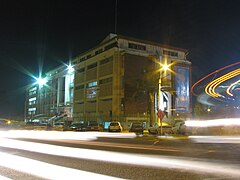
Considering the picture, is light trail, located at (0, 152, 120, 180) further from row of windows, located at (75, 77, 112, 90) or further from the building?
row of windows, located at (75, 77, 112, 90)

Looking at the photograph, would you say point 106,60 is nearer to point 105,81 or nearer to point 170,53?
point 105,81

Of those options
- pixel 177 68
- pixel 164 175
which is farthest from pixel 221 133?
pixel 177 68

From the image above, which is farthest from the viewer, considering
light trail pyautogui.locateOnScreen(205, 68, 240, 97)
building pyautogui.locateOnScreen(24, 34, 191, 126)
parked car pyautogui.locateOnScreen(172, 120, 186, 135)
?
building pyautogui.locateOnScreen(24, 34, 191, 126)

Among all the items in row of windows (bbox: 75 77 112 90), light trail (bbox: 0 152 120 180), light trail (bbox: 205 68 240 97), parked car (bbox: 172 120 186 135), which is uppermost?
row of windows (bbox: 75 77 112 90)

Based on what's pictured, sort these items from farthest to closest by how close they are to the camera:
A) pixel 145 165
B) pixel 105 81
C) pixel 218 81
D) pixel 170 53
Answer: pixel 170 53 → pixel 105 81 → pixel 218 81 → pixel 145 165

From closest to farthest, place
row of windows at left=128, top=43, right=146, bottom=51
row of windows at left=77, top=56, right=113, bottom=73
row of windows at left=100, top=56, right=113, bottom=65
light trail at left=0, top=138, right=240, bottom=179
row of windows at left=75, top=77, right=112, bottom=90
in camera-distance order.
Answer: light trail at left=0, top=138, right=240, bottom=179, row of windows at left=100, top=56, right=113, bottom=65, row of windows at left=75, top=77, right=112, bottom=90, row of windows at left=77, top=56, right=113, bottom=73, row of windows at left=128, top=43, right=146, bottom=51

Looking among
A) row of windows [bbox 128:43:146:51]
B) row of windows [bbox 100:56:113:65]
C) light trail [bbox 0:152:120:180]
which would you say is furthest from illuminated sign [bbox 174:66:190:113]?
light trail [bbox 0:152:120:180]

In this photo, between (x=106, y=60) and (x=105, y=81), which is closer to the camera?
(x=105, y=81)

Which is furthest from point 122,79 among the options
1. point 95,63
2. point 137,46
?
point 95,63

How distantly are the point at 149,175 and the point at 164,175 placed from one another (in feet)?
1.41

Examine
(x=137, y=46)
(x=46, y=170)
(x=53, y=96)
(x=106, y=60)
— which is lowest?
(x=46, y=170)

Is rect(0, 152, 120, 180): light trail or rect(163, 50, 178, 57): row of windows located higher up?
rect(163, 50, 178, 57): row of windows

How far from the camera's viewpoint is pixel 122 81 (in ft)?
209

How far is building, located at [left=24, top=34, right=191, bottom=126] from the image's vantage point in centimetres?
6334
